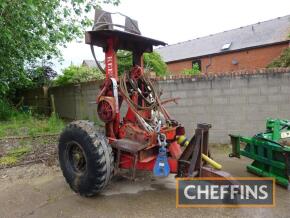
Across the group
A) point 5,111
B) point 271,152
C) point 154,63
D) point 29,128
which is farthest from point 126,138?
point 5,111

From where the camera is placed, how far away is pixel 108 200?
3588 mm

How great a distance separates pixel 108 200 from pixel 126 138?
0.85m

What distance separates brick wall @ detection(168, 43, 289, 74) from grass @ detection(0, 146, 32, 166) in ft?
53.7

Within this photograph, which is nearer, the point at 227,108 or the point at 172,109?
the point at 227,108

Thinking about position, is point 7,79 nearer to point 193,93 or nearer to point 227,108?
point 193,93

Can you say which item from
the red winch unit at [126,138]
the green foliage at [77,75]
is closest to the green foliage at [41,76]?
the green foliage at [77,75]

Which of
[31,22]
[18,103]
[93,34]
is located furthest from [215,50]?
[93,34]

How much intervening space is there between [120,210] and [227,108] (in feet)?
12.2

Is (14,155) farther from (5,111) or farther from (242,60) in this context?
(242,60)

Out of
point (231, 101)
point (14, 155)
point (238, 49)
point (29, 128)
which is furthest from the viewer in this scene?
point (238, 49)

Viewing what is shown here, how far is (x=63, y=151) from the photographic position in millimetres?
3992

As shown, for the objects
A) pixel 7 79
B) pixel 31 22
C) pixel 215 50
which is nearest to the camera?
pixel 31 22

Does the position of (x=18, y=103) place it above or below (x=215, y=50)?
below

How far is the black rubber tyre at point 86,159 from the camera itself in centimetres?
348
